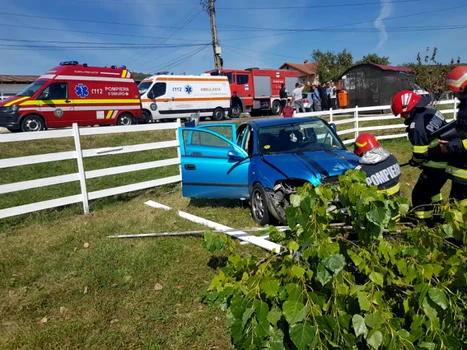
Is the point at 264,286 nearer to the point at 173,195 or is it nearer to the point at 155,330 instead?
the point at 155,330

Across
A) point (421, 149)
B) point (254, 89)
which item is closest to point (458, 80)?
point (421, 149)

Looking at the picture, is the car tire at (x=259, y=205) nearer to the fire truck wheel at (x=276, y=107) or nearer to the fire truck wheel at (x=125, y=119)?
the fire truck wheel at (x=125, y=119)

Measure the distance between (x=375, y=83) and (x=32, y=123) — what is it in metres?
17.0

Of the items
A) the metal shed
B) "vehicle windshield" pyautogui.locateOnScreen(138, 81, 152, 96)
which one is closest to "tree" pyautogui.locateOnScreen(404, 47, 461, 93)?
the metal shed

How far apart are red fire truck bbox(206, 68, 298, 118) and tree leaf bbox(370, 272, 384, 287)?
20691 mm

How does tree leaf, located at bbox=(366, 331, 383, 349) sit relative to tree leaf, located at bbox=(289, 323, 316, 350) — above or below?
below

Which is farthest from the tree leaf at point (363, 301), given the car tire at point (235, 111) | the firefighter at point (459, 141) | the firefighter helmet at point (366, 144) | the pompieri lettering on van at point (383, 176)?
the car tire at point (235, 111)

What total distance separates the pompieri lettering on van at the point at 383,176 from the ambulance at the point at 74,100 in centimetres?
1212

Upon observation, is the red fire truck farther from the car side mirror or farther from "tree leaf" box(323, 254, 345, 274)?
"tree leaf" box(323, 254, 345, 274)

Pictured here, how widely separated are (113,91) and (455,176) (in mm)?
13631

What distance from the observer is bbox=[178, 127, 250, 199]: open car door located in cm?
562

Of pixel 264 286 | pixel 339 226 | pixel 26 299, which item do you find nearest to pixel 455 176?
pixel 339 226

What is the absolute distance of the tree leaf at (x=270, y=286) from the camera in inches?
69.0

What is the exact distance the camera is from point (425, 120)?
4.15m
